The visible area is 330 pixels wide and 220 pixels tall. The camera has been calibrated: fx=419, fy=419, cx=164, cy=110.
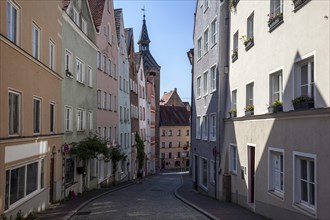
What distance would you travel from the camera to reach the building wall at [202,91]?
2366 cm

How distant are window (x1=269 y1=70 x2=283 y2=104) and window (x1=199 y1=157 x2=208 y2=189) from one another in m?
13.0

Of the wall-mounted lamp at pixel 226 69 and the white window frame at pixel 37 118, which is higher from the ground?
the wall-mounted lamp at pixel 226 69

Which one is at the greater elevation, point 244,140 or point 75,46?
point 75,46

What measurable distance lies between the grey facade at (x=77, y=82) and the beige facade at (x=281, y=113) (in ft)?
27.6

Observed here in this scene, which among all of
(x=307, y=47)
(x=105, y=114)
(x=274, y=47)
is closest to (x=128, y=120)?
(x=105, y=114)

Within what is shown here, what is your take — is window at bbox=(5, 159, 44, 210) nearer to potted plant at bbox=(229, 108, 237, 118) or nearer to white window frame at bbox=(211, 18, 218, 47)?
potted plant at bbox=(229, 108, 237, 118)

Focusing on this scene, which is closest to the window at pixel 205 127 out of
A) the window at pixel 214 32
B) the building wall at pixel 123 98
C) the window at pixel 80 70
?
the window at pixel 214 32

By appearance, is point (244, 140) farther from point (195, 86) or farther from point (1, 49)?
point (195, 86)

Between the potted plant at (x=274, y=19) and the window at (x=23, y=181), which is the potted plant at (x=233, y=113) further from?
the window at (x=23, y=181)

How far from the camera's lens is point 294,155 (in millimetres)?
11750

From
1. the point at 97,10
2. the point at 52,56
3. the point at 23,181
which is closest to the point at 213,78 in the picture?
the point at 52,56

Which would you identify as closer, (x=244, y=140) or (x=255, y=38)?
(x=255, y=38)

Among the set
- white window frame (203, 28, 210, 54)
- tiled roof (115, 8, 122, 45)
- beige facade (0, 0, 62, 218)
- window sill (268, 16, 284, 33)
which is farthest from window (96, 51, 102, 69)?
window sill (268, 16, 284, 33)

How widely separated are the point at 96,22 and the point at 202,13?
8177mm
